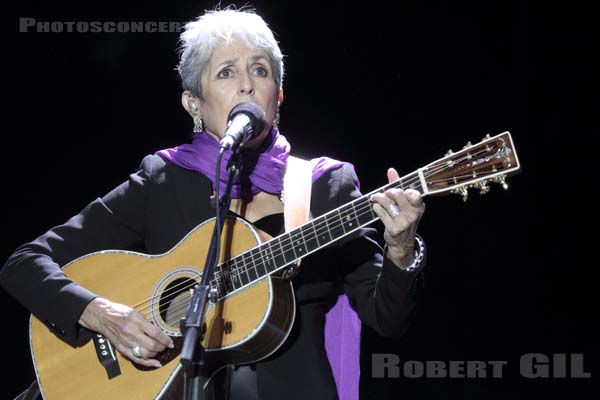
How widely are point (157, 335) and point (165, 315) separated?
0.49 feet

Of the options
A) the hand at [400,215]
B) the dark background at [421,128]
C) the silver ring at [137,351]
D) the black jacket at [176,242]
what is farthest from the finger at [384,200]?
the dark background at [421,128]

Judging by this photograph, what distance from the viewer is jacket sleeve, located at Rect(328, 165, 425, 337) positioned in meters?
2.17

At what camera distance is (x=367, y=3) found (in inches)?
157

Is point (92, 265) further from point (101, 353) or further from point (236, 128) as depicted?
point (236, 128)

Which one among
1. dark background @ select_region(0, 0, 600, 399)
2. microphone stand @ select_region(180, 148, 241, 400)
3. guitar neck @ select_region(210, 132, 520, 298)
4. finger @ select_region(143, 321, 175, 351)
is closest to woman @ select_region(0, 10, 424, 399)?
finger @ select_region(143, 321, 175, 351)

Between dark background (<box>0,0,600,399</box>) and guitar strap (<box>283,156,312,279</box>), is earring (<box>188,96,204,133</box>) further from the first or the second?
dark background (<box>0,0,600,399</box>)

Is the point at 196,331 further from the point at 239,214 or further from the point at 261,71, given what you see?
the point at 261,71

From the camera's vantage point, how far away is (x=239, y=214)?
246cm

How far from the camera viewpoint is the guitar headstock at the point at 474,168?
195 centimetres

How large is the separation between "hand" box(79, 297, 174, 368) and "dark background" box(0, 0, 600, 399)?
5.70 feet

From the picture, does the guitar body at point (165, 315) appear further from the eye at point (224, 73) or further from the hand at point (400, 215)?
the eye at point (224, 73)

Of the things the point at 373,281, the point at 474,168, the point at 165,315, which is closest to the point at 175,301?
the point at 165,315

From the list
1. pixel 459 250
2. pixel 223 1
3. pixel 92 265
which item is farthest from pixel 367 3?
pixel 92 265

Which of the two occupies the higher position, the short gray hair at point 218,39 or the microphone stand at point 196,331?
the short gray hair at point 218,39
